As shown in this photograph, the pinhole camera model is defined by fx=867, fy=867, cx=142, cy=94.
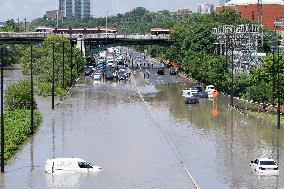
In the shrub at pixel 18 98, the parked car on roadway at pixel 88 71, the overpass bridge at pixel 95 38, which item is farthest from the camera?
the overpass bridge at pixel 95 38

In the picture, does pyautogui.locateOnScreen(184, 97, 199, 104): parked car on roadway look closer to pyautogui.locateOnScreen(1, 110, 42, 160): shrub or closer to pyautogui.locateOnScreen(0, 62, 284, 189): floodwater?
pyautogui.locateOnScreen(0, 62, 284, 189): floodwater

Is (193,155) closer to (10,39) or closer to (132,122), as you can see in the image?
(132,122)

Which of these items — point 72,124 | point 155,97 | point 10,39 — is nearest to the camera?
point 72,124

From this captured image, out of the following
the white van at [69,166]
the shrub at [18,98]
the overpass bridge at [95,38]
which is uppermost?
the overpass bridge at [95,38]

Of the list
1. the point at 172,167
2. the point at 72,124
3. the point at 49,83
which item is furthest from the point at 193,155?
the point at 49,83

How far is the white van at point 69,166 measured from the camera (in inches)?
1795

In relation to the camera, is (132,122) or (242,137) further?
(132,122)

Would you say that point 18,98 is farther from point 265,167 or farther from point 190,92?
point 265,167

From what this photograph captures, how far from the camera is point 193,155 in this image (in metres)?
52.5

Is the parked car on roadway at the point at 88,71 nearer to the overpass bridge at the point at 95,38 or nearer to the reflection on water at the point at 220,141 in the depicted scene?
the overpass bridge at the point at 95,38

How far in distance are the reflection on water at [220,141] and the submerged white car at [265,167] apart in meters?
0.42

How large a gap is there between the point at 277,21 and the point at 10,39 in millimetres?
52566

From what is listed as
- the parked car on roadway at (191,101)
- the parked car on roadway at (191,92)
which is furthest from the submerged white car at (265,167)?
the parked car on roadway at (191,92)

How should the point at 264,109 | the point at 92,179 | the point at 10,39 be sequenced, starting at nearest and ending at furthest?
1. the point at 92,179
2. the point at 264,109
3. the point at 10,39
